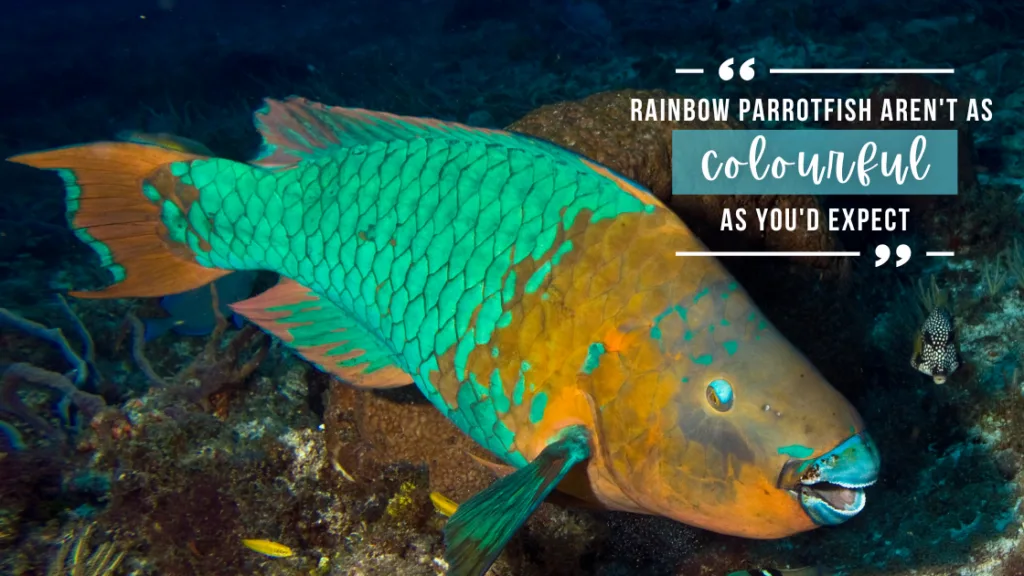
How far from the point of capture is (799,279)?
3385 millimetres

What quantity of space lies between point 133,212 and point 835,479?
2775 mm

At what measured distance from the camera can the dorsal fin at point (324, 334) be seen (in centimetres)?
237

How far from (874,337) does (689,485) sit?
417 centimetres

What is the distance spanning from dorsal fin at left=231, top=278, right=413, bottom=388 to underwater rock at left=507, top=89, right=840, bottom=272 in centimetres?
137

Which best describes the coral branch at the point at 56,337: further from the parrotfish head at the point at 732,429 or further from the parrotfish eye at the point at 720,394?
the parrotfish eye at the point at 720,394

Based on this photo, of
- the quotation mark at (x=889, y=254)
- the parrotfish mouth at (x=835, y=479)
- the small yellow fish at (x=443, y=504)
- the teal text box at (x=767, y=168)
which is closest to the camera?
the parrotfish mouth at (x=835, y=479)

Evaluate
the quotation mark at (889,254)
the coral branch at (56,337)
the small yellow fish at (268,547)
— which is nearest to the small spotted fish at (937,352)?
the quotation mark at (889,254)

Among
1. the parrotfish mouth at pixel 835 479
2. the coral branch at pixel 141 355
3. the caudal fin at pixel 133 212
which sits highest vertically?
the caudal fin at pixel 133 212

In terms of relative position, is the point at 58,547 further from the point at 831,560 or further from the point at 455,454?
the point at 831,560

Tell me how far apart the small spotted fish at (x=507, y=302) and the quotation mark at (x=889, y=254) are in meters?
4.62

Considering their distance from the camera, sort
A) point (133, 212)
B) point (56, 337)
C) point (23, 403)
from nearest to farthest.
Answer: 1. point (133, 212)
2. point (23, 403)
3. point (56, 337)

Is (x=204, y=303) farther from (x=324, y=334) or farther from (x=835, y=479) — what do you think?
(x=835, y=479)

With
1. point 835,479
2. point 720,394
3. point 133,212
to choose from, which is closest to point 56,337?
point 133,212

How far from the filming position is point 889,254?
5691 millimetres
